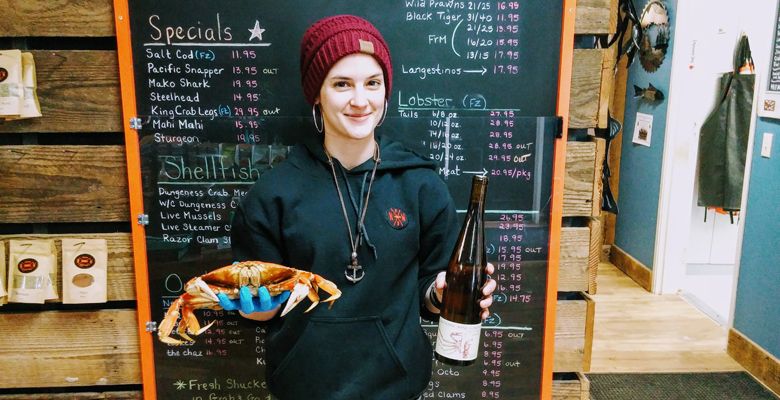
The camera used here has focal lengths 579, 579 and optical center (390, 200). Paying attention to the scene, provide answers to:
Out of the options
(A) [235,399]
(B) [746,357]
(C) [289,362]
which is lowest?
(B) [746,357]

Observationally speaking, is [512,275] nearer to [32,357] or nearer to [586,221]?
[586,221]

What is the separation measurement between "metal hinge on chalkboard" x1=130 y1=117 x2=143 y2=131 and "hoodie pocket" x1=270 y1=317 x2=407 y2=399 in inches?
36.0

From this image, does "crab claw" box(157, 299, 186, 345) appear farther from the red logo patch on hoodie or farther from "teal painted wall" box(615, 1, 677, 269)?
"teal painted wall" box(615, 1, 677, 269)

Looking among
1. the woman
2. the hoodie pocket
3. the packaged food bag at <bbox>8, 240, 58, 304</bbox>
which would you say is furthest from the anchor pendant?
the packaged food bag at <bbox>8, 240, 58, 304</bbox>

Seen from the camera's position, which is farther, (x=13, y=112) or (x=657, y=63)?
(x=657, y=63)

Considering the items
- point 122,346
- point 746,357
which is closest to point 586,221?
point 122,346

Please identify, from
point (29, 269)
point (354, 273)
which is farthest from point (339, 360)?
point (29, 269)

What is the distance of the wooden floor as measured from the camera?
3340 millimetres

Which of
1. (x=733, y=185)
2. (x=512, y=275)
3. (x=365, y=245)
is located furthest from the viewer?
(x=733, y=185)

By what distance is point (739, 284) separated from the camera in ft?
11.0

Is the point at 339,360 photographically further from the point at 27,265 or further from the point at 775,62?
the point at 775,62

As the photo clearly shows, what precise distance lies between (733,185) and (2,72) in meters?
4.52

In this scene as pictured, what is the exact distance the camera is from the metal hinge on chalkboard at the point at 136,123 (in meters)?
1.88

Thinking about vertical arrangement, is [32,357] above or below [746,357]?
above
